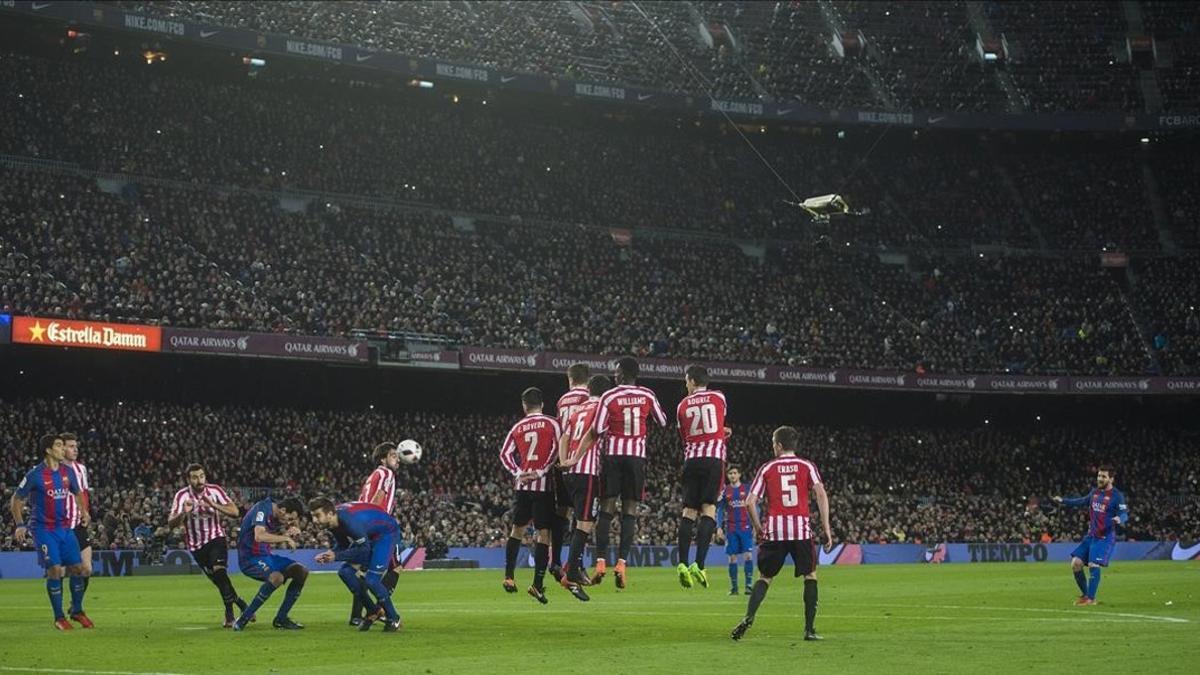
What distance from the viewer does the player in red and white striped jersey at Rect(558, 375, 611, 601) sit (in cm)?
2094

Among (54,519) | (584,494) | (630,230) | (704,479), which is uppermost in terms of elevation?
(630,230)

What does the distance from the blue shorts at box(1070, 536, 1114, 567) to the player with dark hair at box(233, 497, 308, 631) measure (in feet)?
48.4

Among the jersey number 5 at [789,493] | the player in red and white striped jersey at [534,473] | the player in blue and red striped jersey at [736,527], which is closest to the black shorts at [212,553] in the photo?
the player in red and white striped jersey at [534,473]

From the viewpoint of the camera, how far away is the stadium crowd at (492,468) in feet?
157

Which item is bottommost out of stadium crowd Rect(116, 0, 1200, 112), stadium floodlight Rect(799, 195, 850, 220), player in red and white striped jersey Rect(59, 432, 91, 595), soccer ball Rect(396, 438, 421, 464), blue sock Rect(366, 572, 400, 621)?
blue sock Rect(366, 572, 400, 621)

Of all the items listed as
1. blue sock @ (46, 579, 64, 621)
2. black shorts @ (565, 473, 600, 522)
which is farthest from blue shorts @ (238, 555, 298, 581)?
black shorts @ (565, 473, 600, 522)

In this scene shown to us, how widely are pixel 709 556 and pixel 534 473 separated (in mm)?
32948

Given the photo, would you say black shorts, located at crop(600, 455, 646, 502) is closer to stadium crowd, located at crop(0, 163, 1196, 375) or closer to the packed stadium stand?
the packed stadium stand

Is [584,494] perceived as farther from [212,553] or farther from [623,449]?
[212,553]

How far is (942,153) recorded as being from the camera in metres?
78.9

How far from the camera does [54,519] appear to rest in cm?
2231

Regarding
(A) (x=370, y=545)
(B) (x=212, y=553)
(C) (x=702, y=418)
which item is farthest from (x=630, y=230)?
(A) (x=370, y=545)

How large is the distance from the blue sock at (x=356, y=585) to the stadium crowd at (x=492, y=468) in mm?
21229

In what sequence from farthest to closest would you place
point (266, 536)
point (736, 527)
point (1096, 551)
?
1. point (736, 527)
2. point (1096, 551)
3. point (266, 536)
